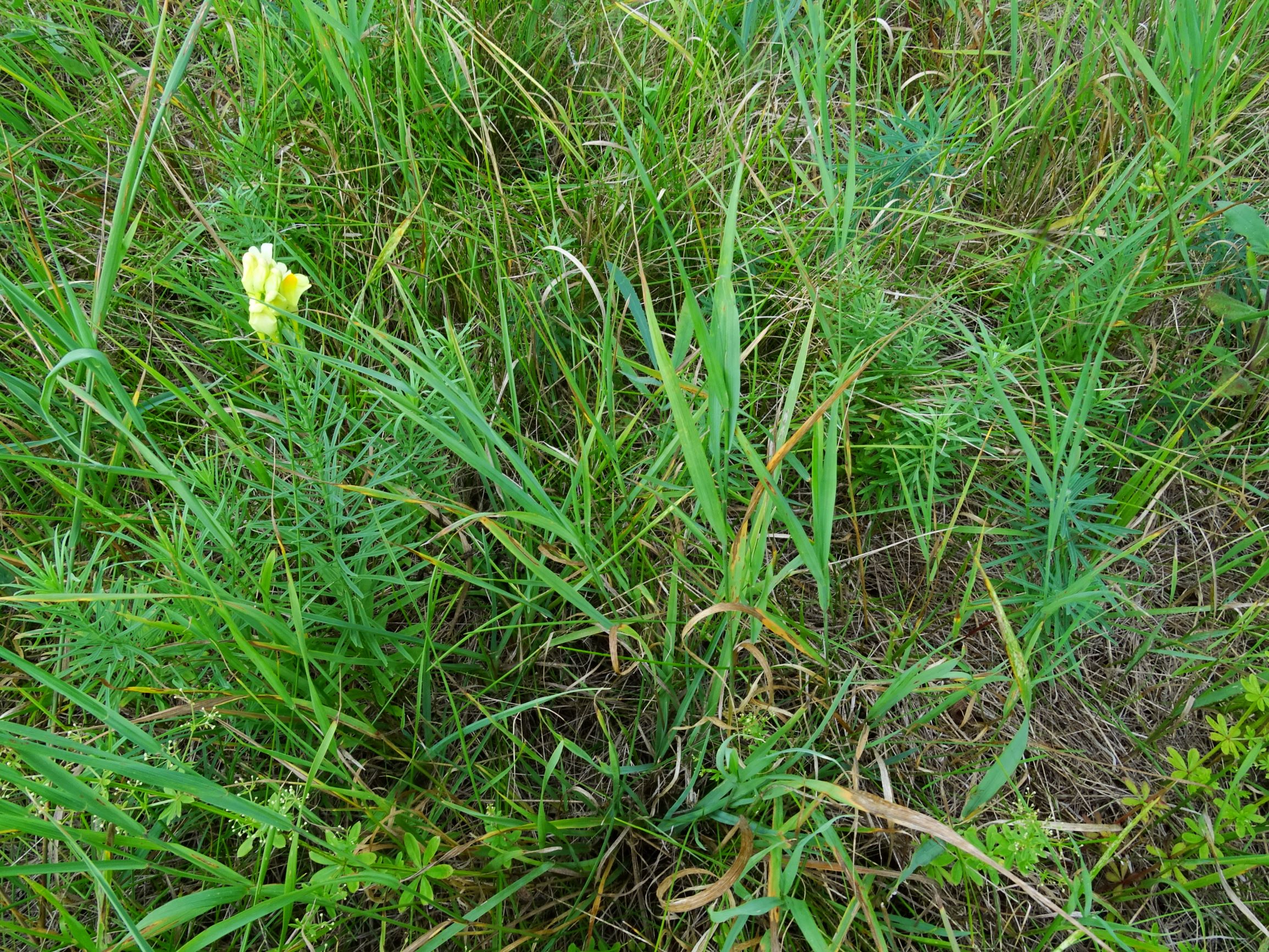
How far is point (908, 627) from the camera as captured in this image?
136 centimetres

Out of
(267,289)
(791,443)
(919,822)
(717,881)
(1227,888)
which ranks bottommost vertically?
(1227,888)

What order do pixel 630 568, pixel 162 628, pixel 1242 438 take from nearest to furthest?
pixel 162 628 → pixel 630 568 → pixel 1242 438

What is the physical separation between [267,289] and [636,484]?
61 centimetres

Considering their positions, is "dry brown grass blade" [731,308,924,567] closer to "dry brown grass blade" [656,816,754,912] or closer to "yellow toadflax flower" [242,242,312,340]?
"dry brown grass blade" [656,816,754,912]

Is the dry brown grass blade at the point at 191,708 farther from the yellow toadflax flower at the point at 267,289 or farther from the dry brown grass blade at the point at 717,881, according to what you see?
the dry brown grass blade at the point at 717,881

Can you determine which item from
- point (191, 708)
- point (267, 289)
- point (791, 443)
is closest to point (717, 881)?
point (791, 443)

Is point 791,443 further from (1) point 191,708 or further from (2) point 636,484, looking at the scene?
(1) point 191,708

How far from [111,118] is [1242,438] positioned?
229 cm

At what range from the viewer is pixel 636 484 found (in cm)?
132

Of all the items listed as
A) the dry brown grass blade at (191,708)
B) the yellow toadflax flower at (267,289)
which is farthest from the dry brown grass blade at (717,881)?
the yellow toadflax flower at (267,289)

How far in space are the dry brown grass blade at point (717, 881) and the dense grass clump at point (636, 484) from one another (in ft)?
0.03

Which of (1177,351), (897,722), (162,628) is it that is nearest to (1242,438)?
(1177,351)

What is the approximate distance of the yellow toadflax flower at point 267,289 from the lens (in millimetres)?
1104

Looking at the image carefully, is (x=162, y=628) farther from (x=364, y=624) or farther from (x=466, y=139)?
(x=466, y=139)
